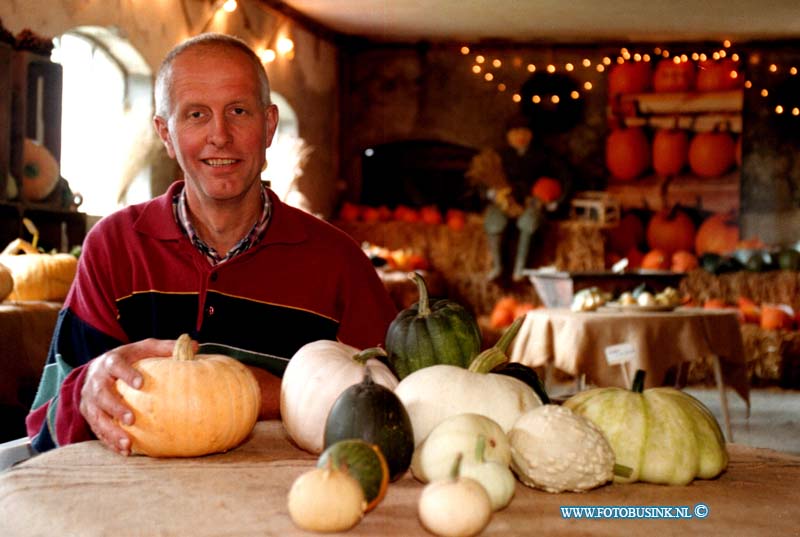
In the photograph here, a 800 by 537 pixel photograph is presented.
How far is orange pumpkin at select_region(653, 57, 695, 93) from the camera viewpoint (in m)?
10.2

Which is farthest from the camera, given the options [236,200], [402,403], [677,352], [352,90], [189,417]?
[352,90]

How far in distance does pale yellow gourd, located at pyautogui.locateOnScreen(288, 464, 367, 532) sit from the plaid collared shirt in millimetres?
1017

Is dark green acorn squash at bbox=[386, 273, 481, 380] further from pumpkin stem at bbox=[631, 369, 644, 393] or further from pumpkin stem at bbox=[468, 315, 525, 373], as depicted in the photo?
pumpkin stem at bbox=[631, 369, 644, 393]

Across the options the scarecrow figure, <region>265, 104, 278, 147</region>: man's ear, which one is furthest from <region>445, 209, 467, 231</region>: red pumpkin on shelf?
<region>265, 104, 278, 147</region>: man's ear

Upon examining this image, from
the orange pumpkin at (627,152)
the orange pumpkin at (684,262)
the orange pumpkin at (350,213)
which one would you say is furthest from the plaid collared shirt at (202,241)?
Answer: the orange pumpkin at (627,152)

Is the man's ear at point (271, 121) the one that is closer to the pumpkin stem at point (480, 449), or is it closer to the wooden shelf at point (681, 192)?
the pumpkin stem at point (480, 449)

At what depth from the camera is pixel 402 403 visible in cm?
109

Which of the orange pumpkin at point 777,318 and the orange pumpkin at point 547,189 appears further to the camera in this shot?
the orange pumpkin at point 547,189

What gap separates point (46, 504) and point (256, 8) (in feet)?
25.9

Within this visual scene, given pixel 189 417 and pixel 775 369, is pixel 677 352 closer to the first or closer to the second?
pixel 775 369

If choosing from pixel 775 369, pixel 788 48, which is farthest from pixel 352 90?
pixel 775 369

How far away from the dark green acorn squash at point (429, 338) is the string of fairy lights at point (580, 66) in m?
9.44

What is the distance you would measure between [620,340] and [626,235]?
18.5 ft

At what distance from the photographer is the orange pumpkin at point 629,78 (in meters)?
10.3
